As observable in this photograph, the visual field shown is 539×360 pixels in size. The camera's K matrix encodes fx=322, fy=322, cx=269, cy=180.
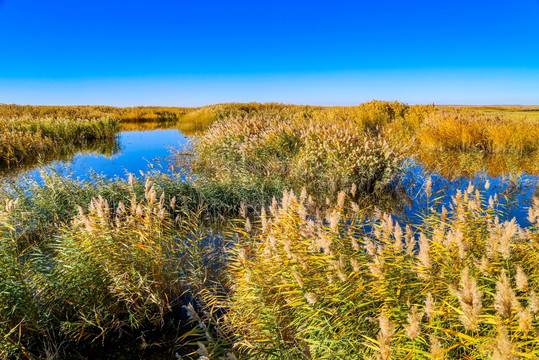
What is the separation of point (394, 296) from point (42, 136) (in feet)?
52.5

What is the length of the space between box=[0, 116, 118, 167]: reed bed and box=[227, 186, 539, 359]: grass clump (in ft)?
21.2

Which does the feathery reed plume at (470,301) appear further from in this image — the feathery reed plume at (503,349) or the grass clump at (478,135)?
the grass clump at (478,135)

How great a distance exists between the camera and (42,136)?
13.8 m

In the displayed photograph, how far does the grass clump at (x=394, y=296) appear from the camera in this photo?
1478 mm

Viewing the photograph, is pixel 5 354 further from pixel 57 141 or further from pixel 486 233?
pixel 57 141

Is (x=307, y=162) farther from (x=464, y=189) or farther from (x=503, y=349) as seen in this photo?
(x=503, y=349)

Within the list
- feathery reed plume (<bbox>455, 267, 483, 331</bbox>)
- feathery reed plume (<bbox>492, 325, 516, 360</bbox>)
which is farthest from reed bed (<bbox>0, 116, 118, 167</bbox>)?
feathery reed plume (<bbox>492, 325, 516, 360</bbox>)

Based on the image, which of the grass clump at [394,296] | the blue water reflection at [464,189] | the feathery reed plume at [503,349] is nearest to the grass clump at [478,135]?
the blue water reflection at [464,189]

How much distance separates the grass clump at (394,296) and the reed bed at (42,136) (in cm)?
647

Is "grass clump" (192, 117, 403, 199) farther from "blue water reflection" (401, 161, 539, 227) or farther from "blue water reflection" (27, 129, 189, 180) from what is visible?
"blue water reflection" (27, 129, 189, 180)

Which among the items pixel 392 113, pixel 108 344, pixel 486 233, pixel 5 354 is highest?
Answer: pixel 392 113

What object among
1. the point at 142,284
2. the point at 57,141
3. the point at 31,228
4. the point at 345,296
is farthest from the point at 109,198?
the point at 57,141

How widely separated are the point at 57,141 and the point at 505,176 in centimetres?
1660

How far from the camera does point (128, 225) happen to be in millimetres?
3273
